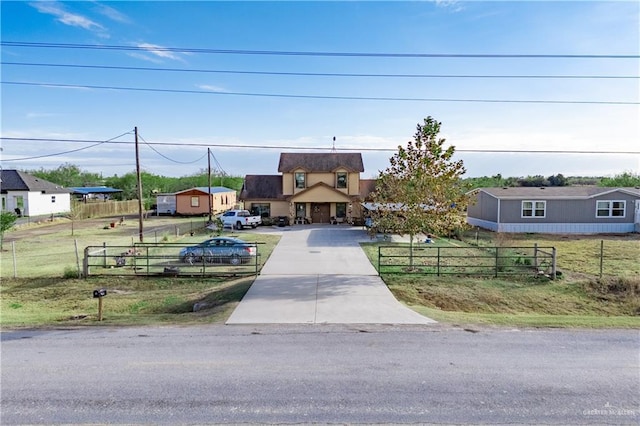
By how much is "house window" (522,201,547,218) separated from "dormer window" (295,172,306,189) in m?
19.0

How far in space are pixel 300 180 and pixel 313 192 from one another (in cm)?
227

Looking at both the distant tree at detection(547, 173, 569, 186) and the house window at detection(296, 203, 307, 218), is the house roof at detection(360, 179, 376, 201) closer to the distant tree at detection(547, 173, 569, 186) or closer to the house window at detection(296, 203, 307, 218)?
the house window at detection(296, 203, 307, 218)

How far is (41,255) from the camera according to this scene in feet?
73.5

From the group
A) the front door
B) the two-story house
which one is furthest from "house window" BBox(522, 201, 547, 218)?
the front door

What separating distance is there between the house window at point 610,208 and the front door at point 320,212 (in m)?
22.3

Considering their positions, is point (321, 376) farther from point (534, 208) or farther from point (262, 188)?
point (262, 188)

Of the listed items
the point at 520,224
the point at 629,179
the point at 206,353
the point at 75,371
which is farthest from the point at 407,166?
the point at 629,179

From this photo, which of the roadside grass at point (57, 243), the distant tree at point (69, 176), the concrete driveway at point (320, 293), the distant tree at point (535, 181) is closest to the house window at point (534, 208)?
the concrete driveway at point (320, 293)

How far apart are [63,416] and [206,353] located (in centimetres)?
280

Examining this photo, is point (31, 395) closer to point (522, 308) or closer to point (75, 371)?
point (75, 371)

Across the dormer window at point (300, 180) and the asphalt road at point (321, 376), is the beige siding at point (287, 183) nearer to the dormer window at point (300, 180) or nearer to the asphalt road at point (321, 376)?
the dormer window at point (300, 180)

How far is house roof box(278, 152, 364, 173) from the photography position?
3850 centimetres

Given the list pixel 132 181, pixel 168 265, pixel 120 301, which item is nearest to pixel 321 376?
pixel 120 301

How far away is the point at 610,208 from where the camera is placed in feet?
106
